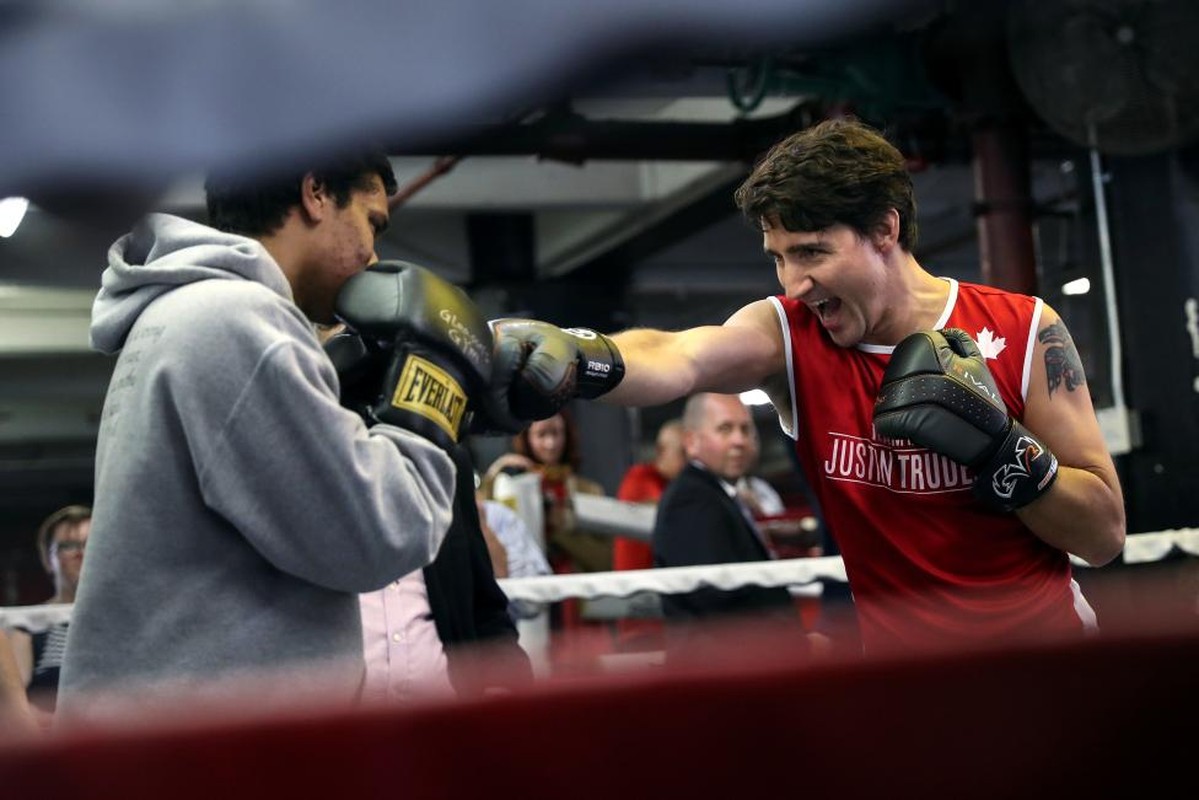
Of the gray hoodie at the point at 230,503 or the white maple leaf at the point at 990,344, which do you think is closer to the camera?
the gray hoodie at the point at 230,503

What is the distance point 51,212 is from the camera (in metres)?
0.92

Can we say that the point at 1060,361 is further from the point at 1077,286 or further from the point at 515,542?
the point at 1077,286

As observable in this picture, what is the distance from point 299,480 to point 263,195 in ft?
1.23

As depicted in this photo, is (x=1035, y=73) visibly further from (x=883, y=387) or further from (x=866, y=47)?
(x=883, y=387)

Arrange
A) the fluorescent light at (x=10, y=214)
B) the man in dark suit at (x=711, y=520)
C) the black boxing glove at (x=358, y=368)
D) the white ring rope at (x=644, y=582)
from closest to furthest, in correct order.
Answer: the fluorescent light at (x=10, y=214) → the black boxing glove at (x=358, y=368) → the white ring rope at (x=644, y=582) → the man in dark suit at (x=711, y=520)

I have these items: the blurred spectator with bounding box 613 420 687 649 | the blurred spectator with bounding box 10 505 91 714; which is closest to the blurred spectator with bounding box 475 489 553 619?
the blurred spectator with bounding box 613 420 687 649

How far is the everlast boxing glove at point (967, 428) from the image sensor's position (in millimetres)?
1806

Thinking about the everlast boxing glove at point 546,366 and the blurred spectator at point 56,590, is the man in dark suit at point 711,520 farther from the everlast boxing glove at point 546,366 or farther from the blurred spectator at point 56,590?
the everlast boxing glove at point 546,366

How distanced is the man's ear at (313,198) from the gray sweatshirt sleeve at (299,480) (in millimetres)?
251

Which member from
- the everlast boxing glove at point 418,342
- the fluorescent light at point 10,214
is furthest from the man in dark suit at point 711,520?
the fluorescent light at point 10,214

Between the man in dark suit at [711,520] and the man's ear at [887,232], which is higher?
the man's ear at [887,232]

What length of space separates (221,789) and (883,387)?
155 cm

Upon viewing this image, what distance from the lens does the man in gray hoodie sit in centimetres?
125

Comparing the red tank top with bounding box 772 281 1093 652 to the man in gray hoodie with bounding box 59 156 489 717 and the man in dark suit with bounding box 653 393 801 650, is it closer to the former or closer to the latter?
the man in gray hoodie with bounding box 59 156 489 717
